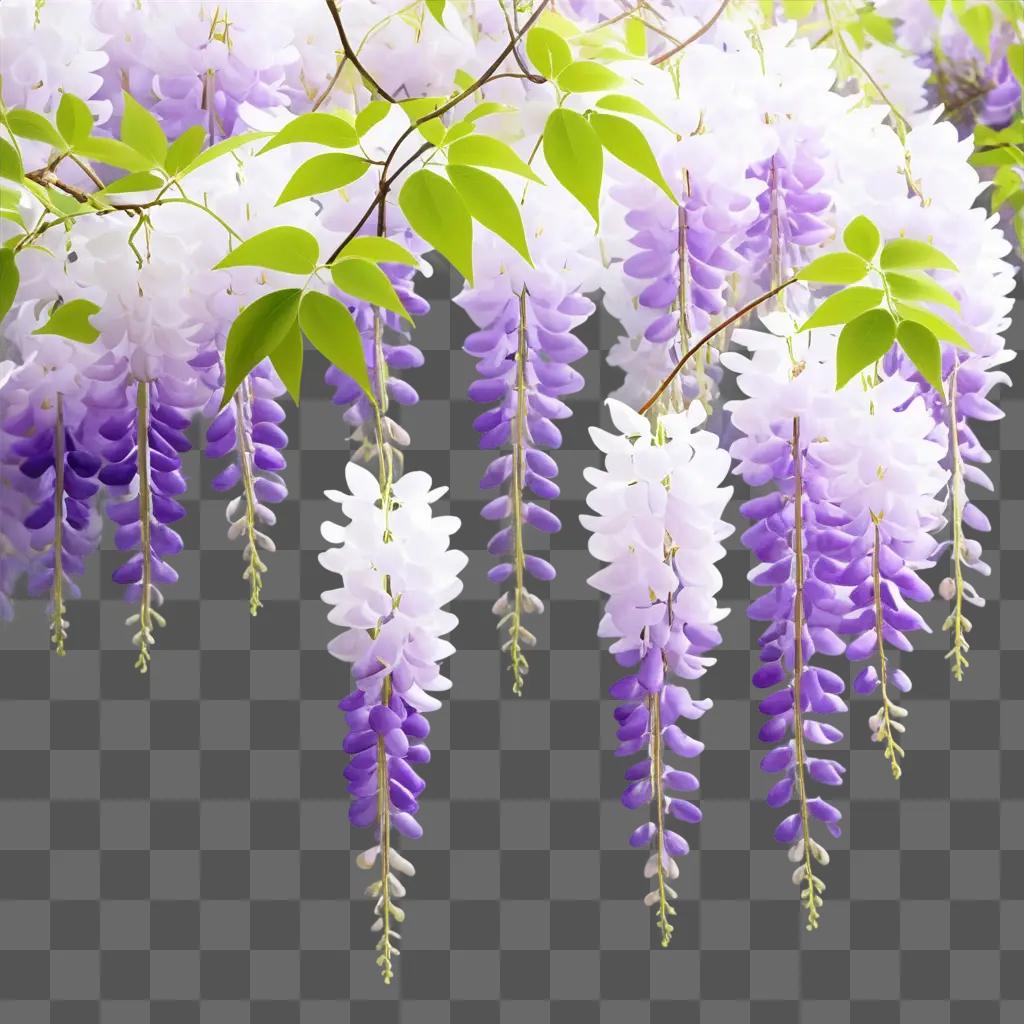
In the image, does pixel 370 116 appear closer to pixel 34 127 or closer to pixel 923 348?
pixel 34 127

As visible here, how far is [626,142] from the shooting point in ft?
2.33

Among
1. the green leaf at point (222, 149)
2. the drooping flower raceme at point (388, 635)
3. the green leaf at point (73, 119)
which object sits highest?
the green leaf at point (73, 119)

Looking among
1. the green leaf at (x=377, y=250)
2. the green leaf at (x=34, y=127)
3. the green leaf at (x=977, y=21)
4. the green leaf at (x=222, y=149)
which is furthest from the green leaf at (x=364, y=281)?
the green leaf at (x=977, y=21)

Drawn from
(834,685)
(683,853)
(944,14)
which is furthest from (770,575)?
(944,14)

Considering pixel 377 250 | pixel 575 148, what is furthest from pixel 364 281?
pixel 575 148

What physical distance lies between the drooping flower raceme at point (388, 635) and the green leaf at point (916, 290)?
0.29m

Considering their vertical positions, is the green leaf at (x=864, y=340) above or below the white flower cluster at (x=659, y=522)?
above

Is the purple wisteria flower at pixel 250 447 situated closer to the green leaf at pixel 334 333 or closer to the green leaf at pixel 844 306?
the green leaf at pixel 334 333

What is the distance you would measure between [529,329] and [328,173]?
17 cm

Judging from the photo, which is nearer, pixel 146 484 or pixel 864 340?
pixel 864 340

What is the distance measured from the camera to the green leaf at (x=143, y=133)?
2.54ft

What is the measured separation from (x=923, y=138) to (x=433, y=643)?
0.47 meters

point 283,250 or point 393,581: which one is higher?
point 283,250

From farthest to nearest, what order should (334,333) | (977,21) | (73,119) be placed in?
(977,21) < (73,119) < (334,333)
